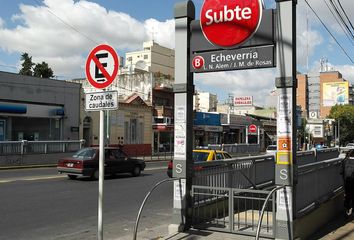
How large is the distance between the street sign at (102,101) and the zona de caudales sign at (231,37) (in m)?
2.30

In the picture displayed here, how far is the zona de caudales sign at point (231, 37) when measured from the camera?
7.87 metres

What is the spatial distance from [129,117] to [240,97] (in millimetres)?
41973

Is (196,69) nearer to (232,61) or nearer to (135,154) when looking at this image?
(232,61)

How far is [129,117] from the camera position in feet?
146

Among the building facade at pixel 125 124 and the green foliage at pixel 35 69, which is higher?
the green foliage at pixel 35 69

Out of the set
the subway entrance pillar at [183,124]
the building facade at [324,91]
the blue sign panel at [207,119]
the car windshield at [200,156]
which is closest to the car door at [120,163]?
the car windshield at [200,156]

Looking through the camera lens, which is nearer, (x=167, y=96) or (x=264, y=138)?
(x=167, y=96)

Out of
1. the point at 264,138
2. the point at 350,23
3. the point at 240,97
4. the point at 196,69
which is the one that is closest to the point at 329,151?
the point at 350,23

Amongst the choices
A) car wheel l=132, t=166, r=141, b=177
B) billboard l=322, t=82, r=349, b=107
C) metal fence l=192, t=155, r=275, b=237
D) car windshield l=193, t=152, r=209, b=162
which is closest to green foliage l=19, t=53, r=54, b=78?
car wheel l=132, t=166, r=141, b=177

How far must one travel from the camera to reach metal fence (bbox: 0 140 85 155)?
92.3ft

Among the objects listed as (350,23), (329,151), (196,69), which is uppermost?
(350,23)

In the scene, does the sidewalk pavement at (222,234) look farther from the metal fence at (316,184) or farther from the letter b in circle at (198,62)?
the letter b in circle at (198,62)

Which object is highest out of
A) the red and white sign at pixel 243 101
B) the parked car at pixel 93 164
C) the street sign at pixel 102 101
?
the red and white sign at pixel 243 101

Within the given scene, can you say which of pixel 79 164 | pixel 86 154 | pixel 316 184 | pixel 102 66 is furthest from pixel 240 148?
pixel 102 66
